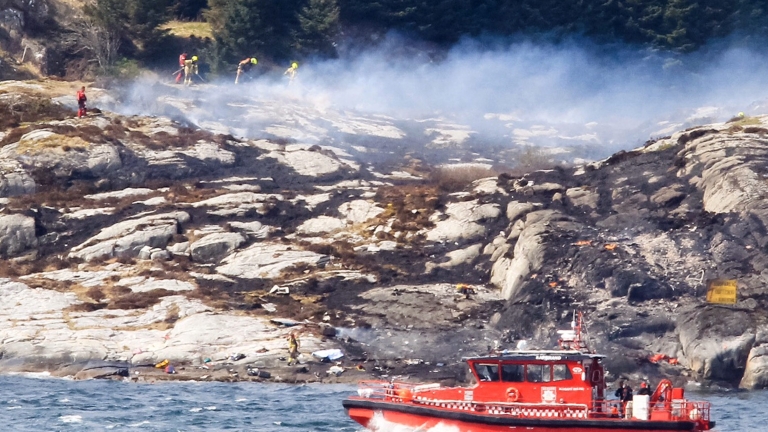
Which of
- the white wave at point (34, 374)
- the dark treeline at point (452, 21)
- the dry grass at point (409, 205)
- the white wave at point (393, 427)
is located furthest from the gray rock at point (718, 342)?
the dark treeline at point (452, 21)

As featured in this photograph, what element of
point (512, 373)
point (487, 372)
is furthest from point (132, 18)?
point (512, 373)

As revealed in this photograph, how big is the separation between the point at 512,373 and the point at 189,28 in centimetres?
6728

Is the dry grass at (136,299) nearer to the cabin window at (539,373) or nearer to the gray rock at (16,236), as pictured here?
the gray rock at (16,236)

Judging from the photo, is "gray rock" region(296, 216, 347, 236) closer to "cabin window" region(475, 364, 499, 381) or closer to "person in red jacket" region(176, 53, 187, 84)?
"person in red jacket" region(176, 53, 187, 84)

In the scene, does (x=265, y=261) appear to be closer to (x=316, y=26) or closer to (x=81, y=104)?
(x=81, y=104)

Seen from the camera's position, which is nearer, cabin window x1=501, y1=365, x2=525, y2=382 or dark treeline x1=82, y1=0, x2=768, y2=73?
cabin window x1=501, y1=365, x2=525, y2=382

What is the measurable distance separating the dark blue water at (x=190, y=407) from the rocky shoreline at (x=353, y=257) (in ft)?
8.27

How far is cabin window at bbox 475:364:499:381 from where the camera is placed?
38.8 meters

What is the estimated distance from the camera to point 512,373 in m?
38.7

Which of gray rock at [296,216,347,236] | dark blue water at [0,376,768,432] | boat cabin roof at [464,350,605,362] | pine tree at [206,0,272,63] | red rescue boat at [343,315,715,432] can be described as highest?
pine tree at [206,0,272,63]

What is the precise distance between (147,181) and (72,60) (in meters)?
22.2

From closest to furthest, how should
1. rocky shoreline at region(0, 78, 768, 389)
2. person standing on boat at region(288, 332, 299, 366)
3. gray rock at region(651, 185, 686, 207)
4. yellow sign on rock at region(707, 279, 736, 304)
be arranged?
person standing on boat at region(288, 332, 299, 366) < rocky shoreline at region(0, 78, 768, 389) < yellow sign on rock at region(707, 279, 736, 304) < gray rock at region(651, 185, 686, 207)

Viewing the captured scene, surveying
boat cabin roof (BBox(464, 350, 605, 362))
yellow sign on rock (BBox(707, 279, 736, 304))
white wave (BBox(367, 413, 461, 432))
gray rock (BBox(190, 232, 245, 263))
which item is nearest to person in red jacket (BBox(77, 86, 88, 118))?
gray rock (BBox(190, 232, 245, 263))

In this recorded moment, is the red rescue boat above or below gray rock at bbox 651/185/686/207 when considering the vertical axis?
below
